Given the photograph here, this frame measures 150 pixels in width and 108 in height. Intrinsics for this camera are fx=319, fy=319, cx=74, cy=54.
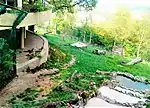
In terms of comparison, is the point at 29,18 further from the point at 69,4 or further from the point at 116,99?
the point at 69,4

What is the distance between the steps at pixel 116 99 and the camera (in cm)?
1255

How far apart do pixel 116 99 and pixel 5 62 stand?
4914mm

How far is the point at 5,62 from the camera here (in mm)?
12062

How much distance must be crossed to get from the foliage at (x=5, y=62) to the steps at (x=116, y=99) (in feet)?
11.0

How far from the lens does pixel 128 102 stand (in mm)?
13320

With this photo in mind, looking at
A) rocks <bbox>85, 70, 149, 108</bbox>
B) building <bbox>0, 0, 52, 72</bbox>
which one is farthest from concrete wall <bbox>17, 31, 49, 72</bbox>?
rocks <bbox>85, 70, 149, 108</bbox>

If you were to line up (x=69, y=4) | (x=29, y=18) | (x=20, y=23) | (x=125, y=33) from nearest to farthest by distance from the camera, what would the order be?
(x=20, y=23)
(x=29, y=18)
(x=69, y=4)
(x=125, y=33)

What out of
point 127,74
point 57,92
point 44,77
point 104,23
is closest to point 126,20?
point 104,23

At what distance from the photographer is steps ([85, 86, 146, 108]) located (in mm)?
12555

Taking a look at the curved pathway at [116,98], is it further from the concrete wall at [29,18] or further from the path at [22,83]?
the concrete wall at [29,18]

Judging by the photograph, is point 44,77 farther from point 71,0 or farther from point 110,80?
point 71,0

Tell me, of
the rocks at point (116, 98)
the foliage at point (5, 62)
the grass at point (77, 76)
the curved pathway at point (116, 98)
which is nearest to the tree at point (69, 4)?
the grass at point (77, 76)

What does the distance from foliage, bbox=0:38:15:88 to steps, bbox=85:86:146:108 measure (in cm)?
337

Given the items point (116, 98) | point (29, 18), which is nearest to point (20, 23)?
point (29, 18)
